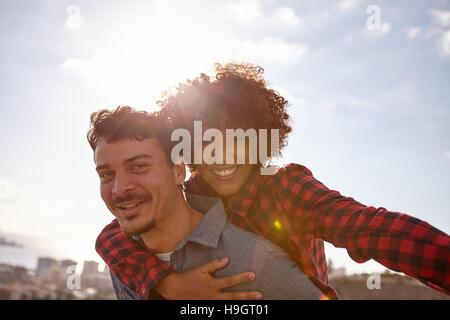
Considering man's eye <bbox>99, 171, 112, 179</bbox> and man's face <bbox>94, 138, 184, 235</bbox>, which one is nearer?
man's face <bbox>94, 138, 184, 235</bbox>

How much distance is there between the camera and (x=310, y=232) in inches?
118

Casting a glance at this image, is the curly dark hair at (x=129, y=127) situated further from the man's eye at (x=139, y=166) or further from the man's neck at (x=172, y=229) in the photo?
the man's neck at (x=172, y=229)

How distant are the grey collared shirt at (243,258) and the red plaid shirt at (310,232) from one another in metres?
0.16

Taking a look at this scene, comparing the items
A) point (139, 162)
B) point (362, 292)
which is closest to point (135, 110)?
point (139, 162)

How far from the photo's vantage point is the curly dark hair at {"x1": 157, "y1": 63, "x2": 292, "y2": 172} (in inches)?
141

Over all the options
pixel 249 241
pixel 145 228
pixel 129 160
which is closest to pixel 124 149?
pixel 129 160

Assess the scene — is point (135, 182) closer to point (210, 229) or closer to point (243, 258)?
point (210, 229)

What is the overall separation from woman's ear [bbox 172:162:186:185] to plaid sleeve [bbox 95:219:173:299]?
719mm

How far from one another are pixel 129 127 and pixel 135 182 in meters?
0.52

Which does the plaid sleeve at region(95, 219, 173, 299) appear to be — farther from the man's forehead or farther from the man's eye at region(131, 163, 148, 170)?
the man's forehead

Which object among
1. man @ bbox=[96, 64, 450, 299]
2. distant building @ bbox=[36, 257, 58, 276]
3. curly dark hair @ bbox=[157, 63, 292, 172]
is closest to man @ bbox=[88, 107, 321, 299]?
man @ bbox=[96, 64, 450, 299]

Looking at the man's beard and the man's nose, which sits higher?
the man's nose

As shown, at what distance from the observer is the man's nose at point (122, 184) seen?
3082mm

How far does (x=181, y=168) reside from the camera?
347 centimetres
